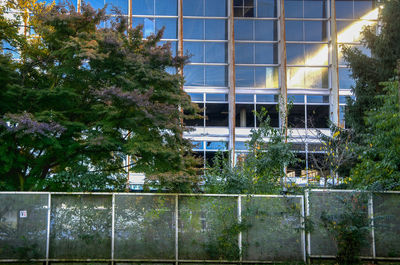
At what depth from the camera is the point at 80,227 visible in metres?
13.0

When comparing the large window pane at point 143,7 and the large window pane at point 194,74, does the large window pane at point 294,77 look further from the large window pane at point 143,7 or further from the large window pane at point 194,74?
the large window pane at point 143,7

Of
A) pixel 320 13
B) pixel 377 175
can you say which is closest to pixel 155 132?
pixel 377 175

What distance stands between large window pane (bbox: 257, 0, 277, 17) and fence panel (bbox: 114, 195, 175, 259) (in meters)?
21.4

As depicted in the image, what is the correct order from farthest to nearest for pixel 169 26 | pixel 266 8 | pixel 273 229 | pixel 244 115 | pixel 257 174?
1. pixel 266 8
2. pixel 169 26
3. pixel 244 115
4. pixel 257 174
5. pixel 273 229

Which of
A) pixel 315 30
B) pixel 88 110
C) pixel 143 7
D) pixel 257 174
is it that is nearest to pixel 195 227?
pixel 257 174

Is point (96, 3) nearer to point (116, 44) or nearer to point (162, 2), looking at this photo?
point (162, 2)

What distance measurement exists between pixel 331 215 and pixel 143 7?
22.4m

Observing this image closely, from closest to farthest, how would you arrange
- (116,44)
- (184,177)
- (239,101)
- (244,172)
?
1. (184,177)
2. (116,44)
3. (244,172)
4. (239,101)

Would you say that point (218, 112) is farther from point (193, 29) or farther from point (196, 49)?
point (193, 29)

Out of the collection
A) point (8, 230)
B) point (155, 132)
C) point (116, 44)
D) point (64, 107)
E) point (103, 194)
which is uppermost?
point (116, 44)

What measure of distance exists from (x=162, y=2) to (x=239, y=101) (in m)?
8.77

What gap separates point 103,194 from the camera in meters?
13.1

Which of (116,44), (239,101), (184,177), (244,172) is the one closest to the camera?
(184,177)

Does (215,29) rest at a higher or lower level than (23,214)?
higher
